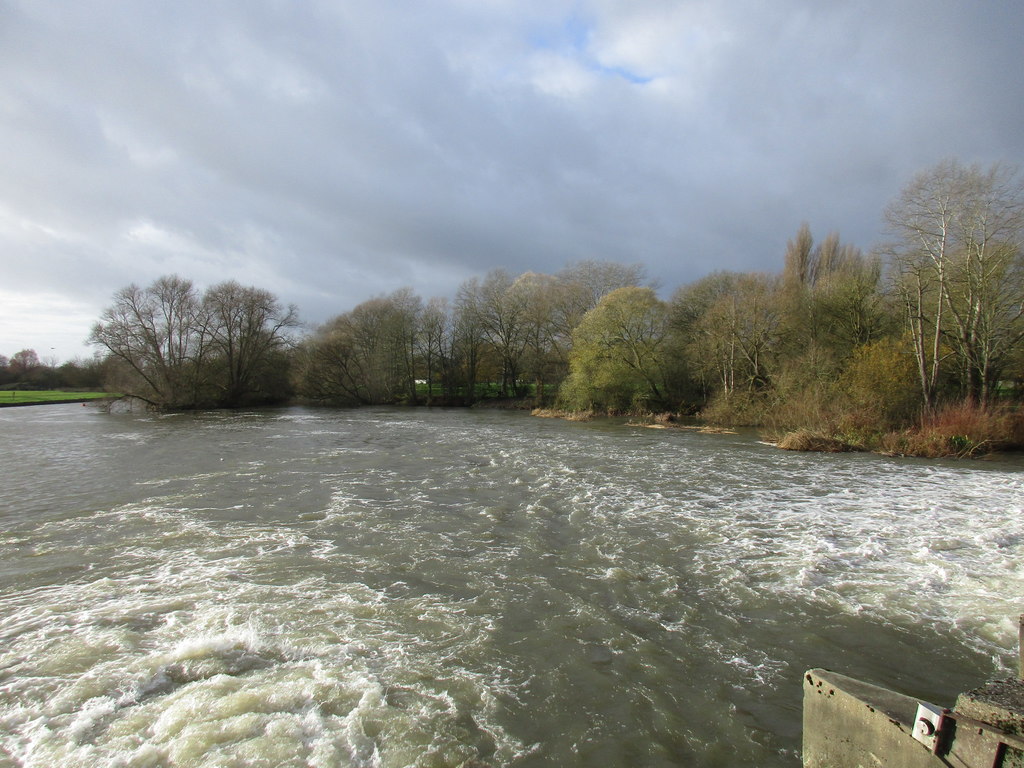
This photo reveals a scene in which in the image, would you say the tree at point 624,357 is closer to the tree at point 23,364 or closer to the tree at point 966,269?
the tree at point 966,269

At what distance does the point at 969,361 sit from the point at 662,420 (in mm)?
13315

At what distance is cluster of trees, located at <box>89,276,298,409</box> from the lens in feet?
137

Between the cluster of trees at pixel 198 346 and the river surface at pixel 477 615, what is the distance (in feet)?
111

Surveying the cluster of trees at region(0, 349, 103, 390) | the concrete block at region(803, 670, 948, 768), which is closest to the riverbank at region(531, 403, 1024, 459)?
the concrete block at region(803, 670, 948, 768)

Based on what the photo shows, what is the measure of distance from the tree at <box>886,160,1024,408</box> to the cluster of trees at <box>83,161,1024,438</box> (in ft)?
0.21

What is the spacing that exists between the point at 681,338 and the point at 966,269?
16287 millimetres

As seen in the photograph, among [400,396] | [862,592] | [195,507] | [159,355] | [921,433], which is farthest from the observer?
[400,396]

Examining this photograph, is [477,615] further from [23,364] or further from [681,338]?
[23,364]

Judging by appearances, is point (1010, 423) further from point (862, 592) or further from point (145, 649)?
point (145, 649)

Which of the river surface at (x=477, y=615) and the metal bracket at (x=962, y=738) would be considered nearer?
the metal bracket at (x=962, y=738)

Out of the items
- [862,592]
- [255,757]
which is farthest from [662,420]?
[255,757]

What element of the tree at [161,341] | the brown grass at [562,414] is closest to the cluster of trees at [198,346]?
the tree at [161,341]

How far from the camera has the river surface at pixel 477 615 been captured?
151 inches

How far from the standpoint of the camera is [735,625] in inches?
219
